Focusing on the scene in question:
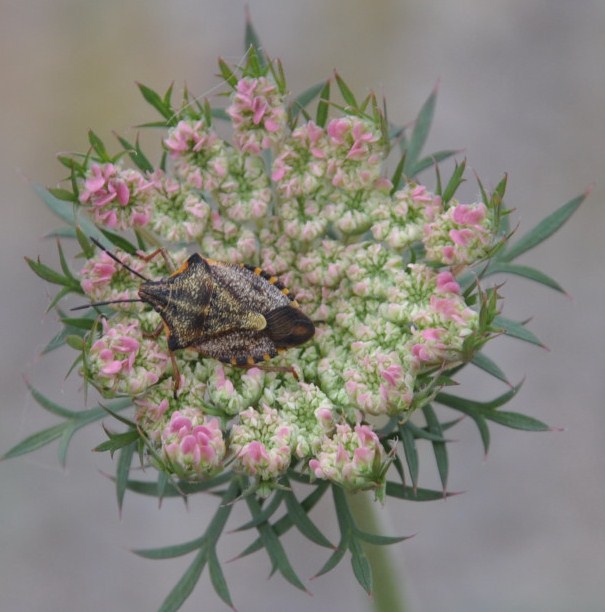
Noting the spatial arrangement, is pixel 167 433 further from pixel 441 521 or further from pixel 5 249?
pixel 5 249

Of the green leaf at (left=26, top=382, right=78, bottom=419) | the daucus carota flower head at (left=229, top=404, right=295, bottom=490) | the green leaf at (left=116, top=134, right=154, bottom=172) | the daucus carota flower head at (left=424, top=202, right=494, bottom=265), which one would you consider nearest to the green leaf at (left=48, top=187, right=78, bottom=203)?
the green leaf at (left=116, top=134, right=154, bottom=172)

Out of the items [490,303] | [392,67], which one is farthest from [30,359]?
[490,303]

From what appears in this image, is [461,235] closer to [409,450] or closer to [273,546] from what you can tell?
[409,450]

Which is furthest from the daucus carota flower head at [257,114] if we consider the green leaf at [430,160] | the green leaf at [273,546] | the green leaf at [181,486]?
the green leaf at [273,546]

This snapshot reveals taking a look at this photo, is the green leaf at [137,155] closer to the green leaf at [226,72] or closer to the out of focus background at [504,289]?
the green leaf at [226,72]

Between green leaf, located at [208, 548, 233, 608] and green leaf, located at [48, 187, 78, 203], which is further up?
green leaf, located at [48, 187, 78, 203]

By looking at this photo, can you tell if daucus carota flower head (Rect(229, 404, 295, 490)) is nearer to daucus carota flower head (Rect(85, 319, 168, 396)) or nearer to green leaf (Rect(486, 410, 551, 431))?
daucus carota flower head (Rect(85, 319, 168, 396))
